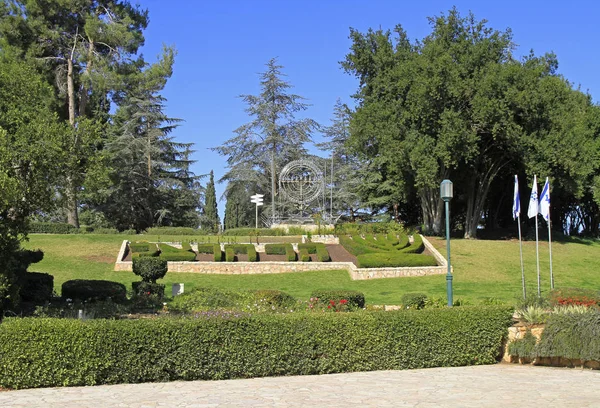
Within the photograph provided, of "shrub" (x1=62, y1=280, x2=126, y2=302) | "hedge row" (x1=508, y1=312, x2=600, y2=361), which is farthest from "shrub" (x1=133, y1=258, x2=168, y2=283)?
"hedge row" (x1=508, y1=312, x2=600, y2=361)

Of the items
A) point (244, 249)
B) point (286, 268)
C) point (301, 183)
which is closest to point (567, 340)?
point (286, 268)

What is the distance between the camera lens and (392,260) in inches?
1001

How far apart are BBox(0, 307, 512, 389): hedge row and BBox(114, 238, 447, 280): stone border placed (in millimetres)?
13814

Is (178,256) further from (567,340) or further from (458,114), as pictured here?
(567,340)

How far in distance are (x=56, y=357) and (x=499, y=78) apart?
1078 inches

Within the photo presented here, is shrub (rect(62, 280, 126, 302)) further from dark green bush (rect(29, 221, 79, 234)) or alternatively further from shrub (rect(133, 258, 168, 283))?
dark green bush (rect(29, 221, 79, 234))

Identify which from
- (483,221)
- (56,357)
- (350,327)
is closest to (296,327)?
(350,327)

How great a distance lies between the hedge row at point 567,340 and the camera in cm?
1020

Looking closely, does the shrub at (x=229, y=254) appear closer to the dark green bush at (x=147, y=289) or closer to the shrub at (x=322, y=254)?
the shrub at (x=322, y=254)

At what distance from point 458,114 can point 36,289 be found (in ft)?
72.9

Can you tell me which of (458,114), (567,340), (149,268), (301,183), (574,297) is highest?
(458,114)

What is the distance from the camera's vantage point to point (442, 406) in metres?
7.59

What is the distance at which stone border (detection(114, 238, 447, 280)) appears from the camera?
24938mm

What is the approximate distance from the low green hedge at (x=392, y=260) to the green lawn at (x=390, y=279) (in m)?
0.97
